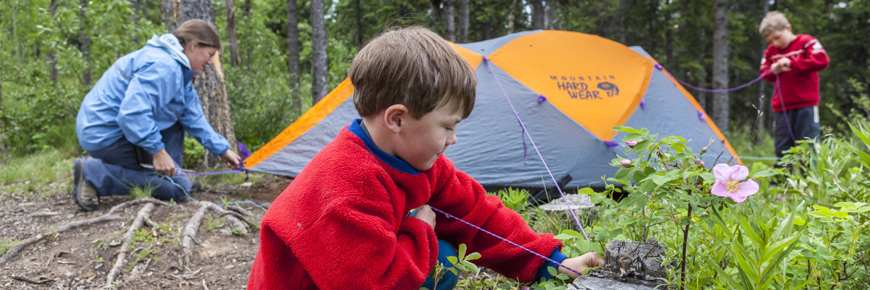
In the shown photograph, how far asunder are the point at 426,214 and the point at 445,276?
0.21 m

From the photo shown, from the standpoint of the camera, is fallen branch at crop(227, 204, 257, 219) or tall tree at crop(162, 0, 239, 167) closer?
fallen branch at crop(227, 204, 257, 219)

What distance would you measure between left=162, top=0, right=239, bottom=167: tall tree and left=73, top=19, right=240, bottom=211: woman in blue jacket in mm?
1157

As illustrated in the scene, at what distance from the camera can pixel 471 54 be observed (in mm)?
4262

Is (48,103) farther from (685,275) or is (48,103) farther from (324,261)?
(685,275)

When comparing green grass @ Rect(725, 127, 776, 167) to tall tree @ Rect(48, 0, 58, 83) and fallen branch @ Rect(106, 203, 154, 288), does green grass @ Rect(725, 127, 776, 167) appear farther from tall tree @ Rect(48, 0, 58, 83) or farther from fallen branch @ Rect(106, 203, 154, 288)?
tall tree @ Rect(48, 0, 58, 83)

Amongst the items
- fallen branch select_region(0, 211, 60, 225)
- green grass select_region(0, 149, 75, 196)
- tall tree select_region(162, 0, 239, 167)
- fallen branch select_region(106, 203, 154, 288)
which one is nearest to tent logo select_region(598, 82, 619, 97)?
fallen branch select_region(106, 203, 154, 288)

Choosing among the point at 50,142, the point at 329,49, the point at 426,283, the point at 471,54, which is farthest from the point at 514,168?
the point at 329,49

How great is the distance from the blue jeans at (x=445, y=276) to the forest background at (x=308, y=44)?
0.71 meters

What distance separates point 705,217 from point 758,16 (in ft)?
59.5

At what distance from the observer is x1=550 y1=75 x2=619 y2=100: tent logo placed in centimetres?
412

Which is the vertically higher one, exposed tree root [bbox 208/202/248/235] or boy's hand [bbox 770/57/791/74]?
boy's hand [bbox 770/57/791/74]

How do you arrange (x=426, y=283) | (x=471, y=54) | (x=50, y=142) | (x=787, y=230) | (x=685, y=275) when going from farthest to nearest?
(x=50, y=142)
(x=471, y=54)
(x=426, y=283)
(x=685, y=275)
(x=787, y=230)

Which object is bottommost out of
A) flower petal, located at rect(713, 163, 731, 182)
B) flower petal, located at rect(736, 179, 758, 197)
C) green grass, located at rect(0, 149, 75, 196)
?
green grass, located at rect(0, 149, 75, 196)

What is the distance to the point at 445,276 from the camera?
157cm
